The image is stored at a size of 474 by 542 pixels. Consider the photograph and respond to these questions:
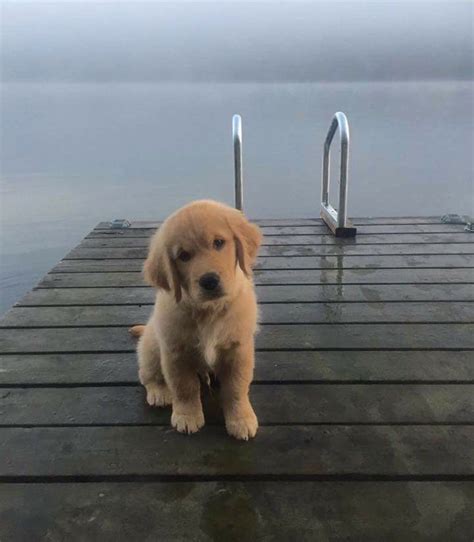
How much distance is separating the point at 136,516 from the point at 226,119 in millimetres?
21391

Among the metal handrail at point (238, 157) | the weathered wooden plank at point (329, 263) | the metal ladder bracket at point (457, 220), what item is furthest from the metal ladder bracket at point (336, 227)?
the metal ladder bracket at point (457, 220)

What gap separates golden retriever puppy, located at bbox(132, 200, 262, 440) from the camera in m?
1.93

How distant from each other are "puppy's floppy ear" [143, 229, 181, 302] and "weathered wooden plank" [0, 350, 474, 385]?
624 mm

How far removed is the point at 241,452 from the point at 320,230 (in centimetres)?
328

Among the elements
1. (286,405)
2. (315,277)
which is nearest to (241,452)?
(286,405)

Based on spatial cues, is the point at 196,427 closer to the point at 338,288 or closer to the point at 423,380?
the point at 423,380

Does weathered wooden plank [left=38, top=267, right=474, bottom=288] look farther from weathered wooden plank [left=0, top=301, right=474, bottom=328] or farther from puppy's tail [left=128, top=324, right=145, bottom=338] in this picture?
puppy's tail [left=128, top=324, right=145, bottom=338]

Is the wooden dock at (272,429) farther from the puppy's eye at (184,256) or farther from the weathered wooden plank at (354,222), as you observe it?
the weathered wooden plank at (354,222)

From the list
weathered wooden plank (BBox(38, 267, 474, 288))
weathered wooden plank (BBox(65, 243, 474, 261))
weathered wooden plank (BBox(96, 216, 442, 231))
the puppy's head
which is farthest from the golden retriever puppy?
weathered wooden plank (BBox(96, 216, 442, 231))

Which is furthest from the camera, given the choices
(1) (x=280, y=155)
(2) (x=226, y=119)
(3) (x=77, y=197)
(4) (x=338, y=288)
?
(2) (x=226, y=119)

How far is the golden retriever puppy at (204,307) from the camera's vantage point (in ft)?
6.34

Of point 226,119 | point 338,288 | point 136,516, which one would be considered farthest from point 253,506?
point 226,119

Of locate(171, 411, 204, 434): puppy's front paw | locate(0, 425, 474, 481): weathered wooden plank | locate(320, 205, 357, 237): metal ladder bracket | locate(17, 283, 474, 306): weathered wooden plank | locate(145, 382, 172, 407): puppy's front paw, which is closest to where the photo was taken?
locate(0, 425, 474, 481): weathered wooden plank

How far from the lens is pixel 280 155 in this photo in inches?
562
